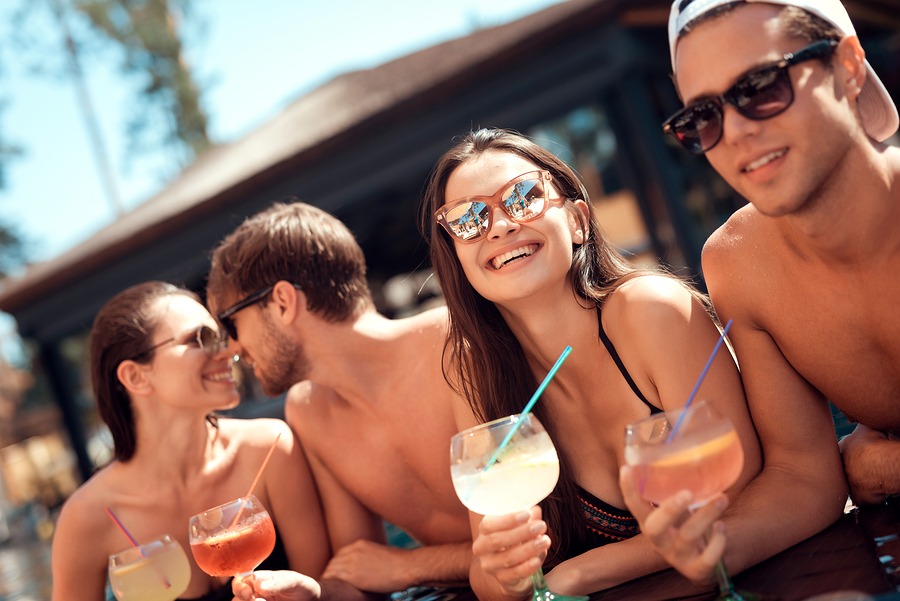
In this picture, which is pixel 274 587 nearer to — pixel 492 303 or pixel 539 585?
pixel 539 585

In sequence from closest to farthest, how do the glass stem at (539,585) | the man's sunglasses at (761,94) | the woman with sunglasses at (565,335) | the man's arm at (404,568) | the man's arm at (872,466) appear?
the man's sunglasses at (761,94)
the glass stem at (539,585)
the man's arm at (872,466)
the woman with sunglasses at (565,335)
the man's arm at (404,568)

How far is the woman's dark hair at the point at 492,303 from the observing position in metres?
2.64

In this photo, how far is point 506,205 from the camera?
2525 millimetres

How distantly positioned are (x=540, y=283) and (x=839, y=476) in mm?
939

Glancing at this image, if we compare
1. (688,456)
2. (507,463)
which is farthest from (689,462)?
(507,463)

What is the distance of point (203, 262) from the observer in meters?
9.96

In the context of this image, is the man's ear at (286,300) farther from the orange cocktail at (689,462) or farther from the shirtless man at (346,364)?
the orange cocktail at (689,462)

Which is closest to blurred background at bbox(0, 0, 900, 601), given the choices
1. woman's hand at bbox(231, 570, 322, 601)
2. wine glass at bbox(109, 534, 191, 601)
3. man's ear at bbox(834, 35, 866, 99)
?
man's ear at bbox(834, 35, 866, 99)

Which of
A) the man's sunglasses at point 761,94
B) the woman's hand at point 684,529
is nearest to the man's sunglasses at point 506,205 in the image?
the man's sunglasses at point 761,94

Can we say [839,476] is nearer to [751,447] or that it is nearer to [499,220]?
[751,447]

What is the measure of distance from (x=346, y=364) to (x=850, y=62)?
213cm

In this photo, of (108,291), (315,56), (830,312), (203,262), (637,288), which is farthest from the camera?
(315,56)

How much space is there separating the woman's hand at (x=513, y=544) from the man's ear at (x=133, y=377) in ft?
6.56

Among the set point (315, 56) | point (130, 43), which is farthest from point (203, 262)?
point (315, 56)
